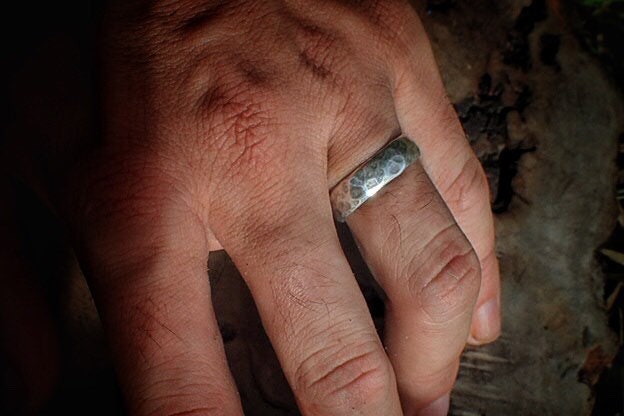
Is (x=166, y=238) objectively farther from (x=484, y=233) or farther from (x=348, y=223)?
(x=484, y=233)

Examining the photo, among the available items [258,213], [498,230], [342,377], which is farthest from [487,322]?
[258,213]

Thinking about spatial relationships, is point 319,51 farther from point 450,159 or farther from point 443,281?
point 443,281

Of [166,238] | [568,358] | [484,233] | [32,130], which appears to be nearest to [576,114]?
[484,233]

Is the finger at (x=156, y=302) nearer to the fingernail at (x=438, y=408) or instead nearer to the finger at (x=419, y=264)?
the finger at (x=419, y=264)

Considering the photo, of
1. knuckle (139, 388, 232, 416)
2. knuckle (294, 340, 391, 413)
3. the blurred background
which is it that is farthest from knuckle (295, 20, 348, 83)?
knuckle (139, 388, 232, 416)

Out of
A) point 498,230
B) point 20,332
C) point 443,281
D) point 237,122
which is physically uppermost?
point 237,122

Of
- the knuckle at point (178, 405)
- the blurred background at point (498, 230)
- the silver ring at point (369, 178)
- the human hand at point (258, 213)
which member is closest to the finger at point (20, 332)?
the blurred background at point (498, 230)
